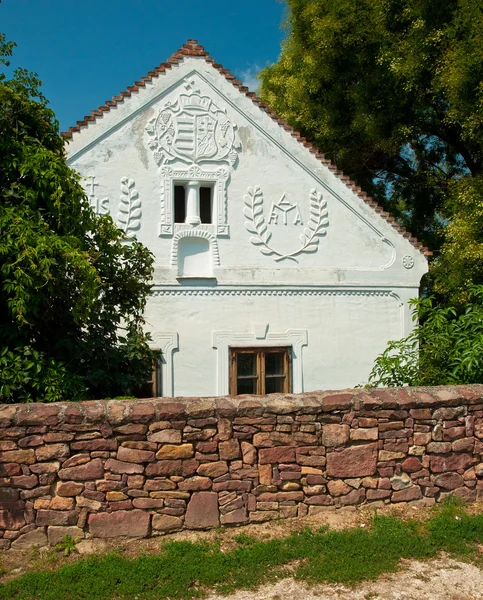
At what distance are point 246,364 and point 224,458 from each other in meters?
5.58

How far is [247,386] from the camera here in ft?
36.2

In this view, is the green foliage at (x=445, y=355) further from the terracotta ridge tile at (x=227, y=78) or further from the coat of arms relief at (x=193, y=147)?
the coat of arms relief at (x=193, y=147)

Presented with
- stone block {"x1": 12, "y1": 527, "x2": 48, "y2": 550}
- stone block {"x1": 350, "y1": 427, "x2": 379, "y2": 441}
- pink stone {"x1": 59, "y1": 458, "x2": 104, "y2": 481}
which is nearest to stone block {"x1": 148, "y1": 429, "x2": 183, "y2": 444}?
pink stone {"x1": 59, "y1": 458, "x2": 104, "y2": 481}

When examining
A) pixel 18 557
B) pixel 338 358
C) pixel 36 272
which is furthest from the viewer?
pixel 338 358

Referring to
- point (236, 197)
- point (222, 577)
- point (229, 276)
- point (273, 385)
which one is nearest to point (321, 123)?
point (236, 197)

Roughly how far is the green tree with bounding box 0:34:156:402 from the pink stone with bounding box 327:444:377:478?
2713 mm

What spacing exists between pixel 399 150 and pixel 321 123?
286 centimetres

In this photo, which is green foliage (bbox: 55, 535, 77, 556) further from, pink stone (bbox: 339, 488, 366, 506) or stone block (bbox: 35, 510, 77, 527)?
pink stone (bbox: 339, 488, 366, 506)

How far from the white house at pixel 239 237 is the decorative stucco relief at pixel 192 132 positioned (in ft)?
0.07

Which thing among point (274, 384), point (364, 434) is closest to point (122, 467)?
point (364, 434)

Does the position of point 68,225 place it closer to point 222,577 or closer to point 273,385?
point 222,577

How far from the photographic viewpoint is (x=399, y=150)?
17.8 metres

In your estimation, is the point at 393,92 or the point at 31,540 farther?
the point at 393,92

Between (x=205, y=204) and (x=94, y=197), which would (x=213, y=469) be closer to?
(x=94, y=197)
